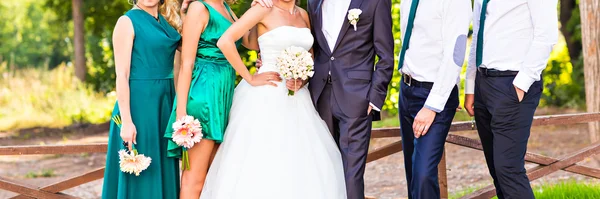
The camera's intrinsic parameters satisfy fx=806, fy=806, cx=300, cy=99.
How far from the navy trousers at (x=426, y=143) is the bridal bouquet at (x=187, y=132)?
4.27 feet

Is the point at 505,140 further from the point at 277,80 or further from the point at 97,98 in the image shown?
the point at 97,98

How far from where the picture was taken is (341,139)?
5.03 m

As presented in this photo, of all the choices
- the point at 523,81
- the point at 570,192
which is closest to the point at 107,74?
the point at 570,192

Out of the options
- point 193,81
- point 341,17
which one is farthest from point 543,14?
point 193,81

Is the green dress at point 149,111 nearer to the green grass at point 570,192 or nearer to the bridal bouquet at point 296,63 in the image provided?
the bridal bouquet at point 296,63

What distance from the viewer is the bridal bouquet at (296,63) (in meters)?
4.88

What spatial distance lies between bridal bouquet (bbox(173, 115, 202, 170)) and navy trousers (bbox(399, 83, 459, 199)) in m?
1.30

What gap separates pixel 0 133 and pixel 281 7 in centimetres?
1182

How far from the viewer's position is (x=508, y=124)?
15.7 ft

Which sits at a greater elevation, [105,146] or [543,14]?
[543,14]

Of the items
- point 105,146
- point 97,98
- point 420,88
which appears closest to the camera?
point 420,88

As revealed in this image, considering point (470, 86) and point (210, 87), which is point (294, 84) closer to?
point (210, 87)

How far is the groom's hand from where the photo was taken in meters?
4.84

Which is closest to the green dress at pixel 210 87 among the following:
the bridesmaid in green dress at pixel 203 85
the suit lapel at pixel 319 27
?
the bridesmaid in green dress at pixel 203 85
